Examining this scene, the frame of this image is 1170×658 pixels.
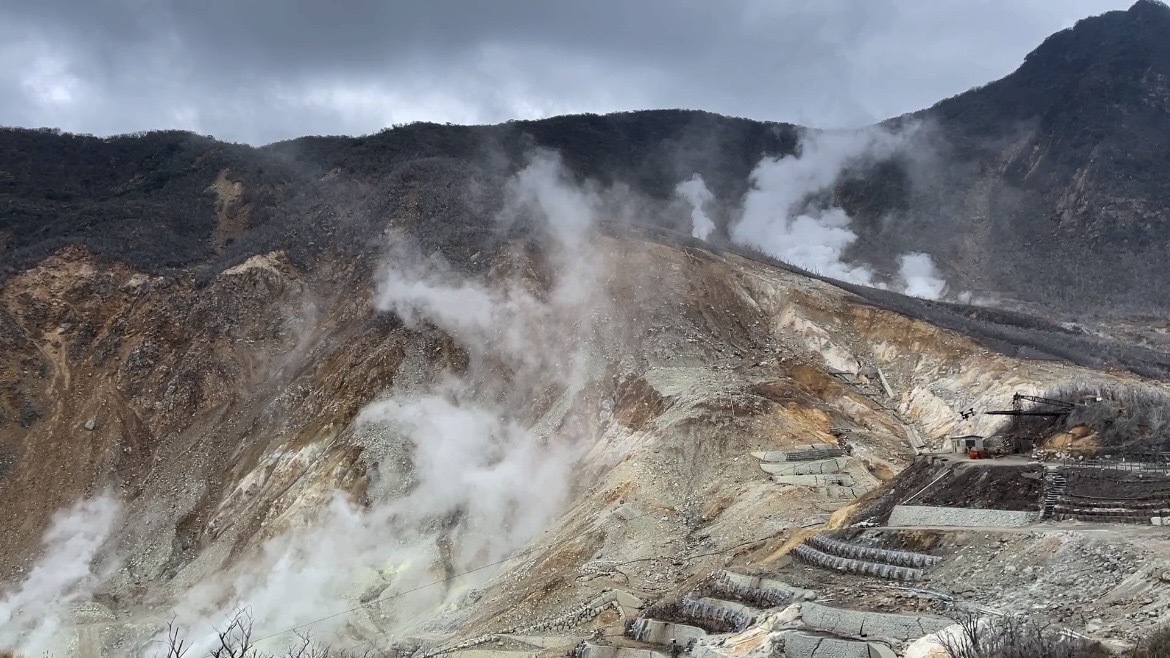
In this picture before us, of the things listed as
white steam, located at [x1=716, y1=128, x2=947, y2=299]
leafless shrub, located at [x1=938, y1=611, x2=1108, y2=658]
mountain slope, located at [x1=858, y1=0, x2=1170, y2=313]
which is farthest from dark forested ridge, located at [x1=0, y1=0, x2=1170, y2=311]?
leafless shrub, located at [x1=938, y1=611, x2=1108, y2=658]

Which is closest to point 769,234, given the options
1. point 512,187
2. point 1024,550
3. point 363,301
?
point 512,187

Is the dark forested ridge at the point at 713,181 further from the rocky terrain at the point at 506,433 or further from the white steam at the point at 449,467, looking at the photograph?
the white steam at the point at 449,467

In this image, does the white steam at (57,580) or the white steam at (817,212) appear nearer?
the white steam at (57,580)

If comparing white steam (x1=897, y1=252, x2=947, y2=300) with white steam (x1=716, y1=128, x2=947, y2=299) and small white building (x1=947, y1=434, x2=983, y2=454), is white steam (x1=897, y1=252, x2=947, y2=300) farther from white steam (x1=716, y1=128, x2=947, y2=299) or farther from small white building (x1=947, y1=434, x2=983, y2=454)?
small white building (x1=947, y1=434, x2=983, y2=454)

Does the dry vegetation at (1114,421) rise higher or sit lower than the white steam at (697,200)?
lower

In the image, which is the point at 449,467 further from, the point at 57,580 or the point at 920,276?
the point at 920,276

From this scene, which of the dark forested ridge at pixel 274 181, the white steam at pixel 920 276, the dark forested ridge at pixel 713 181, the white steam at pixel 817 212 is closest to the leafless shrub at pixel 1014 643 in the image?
the dark forested ridge at pixel 713 181

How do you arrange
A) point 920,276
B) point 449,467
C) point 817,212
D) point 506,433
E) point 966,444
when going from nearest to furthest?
1. point 966,444
2. point 449,467
3. point 506,433
4. point 920,276
5. point 817,212

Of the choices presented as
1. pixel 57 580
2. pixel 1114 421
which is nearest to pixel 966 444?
pixel 1114 421
